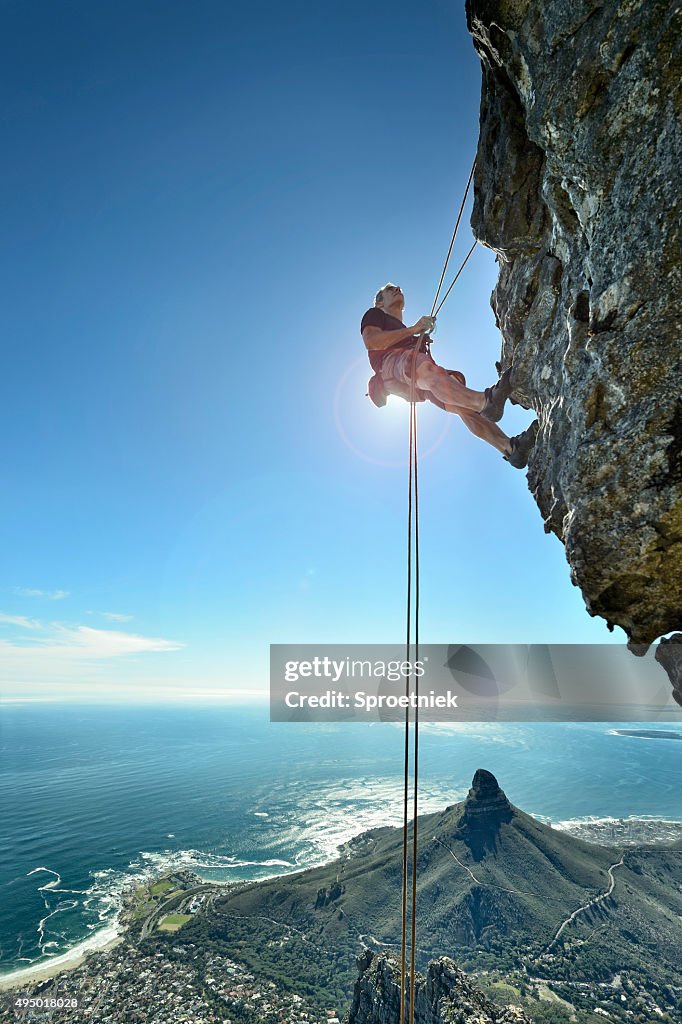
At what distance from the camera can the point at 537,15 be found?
12.6 ft

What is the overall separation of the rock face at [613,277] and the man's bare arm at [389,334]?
1578 millimetres

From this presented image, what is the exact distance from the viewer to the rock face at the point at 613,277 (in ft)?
10.2

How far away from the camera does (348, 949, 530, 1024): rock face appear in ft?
133

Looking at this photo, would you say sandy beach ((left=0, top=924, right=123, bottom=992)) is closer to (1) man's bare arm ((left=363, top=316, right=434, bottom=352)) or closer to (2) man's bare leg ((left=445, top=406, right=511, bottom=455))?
(2) man's bare leg ((left=445, top=406, right=511, bottom=455))

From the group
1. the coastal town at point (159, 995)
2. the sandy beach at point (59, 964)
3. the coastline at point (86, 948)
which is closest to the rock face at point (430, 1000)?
the coastal town at point (159, 995)

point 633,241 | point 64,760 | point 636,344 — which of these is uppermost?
point 633,241

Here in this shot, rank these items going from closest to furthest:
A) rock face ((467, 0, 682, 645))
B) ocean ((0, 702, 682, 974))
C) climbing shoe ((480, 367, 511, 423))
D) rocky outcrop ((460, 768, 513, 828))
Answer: rock face ((467, 0, 682, 645)), climbing shoe ((480, 367, 511, 423)), ocean ((0, 702, 682, 974)), rocky outcrop ((460, 768, 513, 828))

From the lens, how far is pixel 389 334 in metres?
6.02

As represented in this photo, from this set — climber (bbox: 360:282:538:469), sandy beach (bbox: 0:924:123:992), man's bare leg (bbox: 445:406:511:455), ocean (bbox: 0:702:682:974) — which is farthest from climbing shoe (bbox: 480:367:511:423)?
ocean (bbox: 0:702:682:974)

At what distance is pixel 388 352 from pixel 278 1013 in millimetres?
72021

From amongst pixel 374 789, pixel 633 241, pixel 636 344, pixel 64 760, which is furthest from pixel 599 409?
pixel 64 760

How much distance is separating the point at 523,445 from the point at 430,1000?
6074 cm

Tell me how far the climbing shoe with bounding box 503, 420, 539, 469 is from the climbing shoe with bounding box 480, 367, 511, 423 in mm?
365

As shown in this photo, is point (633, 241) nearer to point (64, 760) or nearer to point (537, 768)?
point (537, 768)
